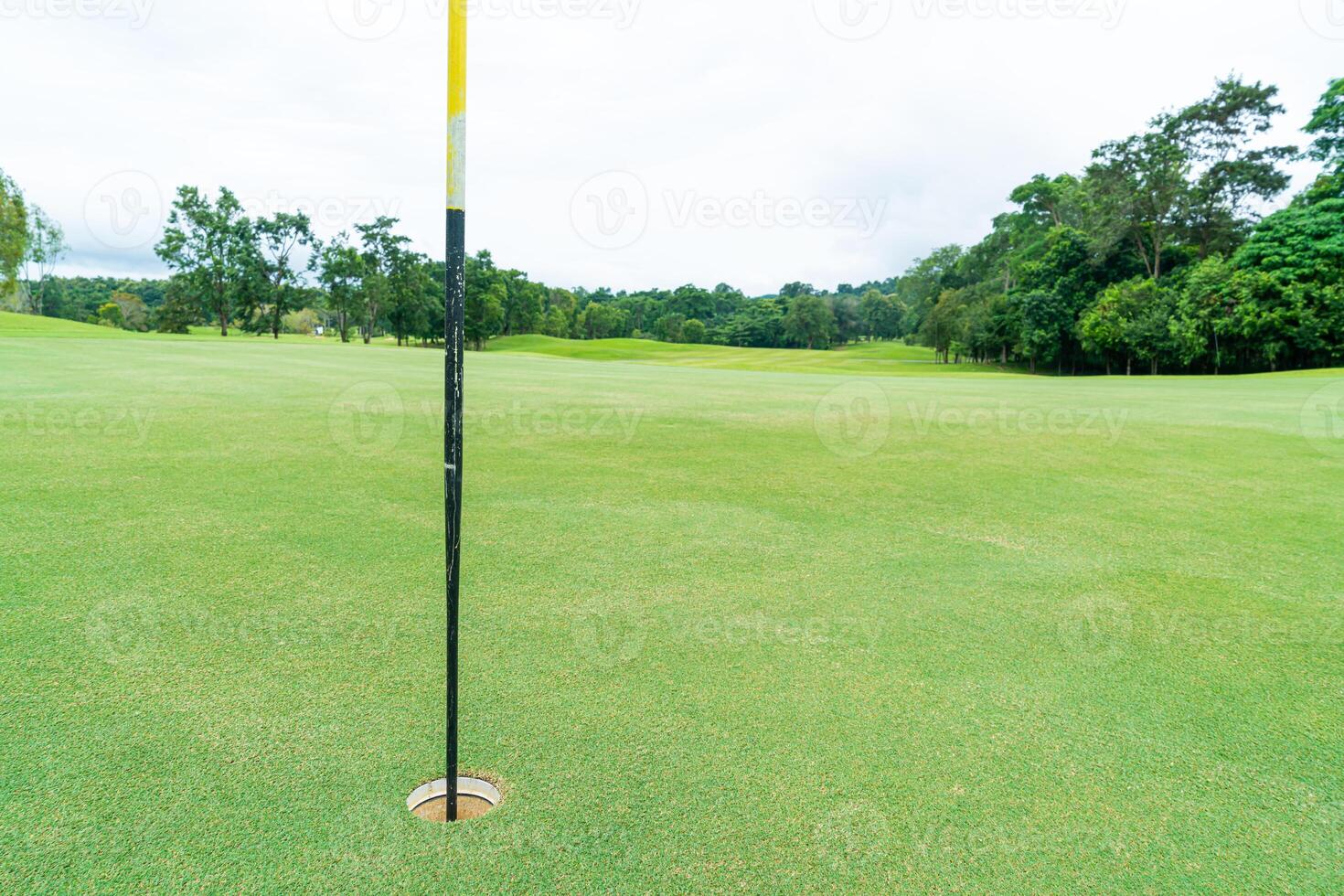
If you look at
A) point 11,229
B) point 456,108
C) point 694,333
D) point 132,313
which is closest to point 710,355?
point 694,333

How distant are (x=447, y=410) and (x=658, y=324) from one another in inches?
4389

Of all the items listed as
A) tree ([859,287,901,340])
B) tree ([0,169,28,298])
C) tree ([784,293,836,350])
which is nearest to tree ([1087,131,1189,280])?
tree ([784,293,836,350])

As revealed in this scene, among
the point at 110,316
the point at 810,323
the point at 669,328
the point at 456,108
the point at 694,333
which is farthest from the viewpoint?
the point at 669,328

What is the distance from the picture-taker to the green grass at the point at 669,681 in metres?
2.03

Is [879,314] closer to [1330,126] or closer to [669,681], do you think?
[1330,126]

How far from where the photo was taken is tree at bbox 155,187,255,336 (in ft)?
185

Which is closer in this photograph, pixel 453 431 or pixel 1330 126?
pixel 453 431

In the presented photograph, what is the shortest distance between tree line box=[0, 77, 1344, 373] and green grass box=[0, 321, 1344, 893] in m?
39.9

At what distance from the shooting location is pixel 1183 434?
33.9 feet

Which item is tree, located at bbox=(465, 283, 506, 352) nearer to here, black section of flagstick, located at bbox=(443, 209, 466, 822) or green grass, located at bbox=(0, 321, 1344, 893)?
green grass, located at bbox=(0, 321, 1344, 893)

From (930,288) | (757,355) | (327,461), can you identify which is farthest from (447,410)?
(930,288)

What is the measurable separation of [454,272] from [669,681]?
1851 mm

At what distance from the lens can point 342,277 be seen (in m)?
61.8

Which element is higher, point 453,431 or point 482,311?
point 482,311
